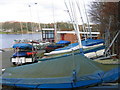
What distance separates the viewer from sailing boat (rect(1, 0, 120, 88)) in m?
5.24

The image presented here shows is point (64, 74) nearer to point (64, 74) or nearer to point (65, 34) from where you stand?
point (64, 74)

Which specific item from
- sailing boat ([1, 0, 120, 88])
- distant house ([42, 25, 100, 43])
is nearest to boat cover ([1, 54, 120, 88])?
sailing boat ([1, 0, 120, 88])

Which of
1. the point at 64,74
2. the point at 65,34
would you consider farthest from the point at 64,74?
the point at 65,34

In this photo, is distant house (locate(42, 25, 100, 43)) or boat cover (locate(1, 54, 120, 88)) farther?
distant house (locate(42, 25, 100, 43))

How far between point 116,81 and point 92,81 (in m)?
0.72

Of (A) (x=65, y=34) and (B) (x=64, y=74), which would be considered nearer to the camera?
(B) (x=64, y=74)

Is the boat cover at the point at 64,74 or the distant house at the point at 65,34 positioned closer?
the boat cover at the point at 64,74

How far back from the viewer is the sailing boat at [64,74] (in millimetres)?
5242

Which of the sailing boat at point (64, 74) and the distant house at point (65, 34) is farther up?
the distant house at point (65, 34)

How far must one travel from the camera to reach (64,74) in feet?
18.2

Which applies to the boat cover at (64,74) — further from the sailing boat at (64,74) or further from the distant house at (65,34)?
the distant house at (65,34)

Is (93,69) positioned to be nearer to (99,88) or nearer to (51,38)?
(99,88)

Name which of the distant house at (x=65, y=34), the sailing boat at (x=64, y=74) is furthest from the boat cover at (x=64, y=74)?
the distant house at (x=65, y=34)

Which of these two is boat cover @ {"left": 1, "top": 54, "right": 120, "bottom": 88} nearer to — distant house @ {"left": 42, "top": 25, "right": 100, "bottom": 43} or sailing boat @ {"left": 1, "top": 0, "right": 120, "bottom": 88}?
sailing boat @ {"left": 1, "top": 0, "right": 120, "bottom": 88}
